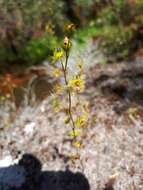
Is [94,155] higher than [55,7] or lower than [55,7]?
lower

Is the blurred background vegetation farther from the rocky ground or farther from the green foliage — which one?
the rocky ground

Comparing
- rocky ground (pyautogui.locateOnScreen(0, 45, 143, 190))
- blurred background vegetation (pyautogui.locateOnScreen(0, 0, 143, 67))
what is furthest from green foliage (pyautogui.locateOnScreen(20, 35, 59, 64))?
rocky ground (pyautogui.locateOnScreen(0, 45, 143, 190))

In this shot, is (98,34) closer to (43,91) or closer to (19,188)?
(43,91)

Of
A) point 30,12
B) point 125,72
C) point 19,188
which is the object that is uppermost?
point 30,12

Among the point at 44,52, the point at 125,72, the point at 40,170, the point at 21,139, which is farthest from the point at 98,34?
the point at 40,170

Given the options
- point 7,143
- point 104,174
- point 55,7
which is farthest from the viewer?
point 55,7

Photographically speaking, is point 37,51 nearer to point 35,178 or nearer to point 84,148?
point 84,148

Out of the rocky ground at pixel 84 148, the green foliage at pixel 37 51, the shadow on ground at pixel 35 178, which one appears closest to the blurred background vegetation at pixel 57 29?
the green foliage at pixel 37 51

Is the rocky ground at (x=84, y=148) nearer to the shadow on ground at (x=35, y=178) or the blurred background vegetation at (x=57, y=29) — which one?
the shadow on ground at (x=35, y=178)
